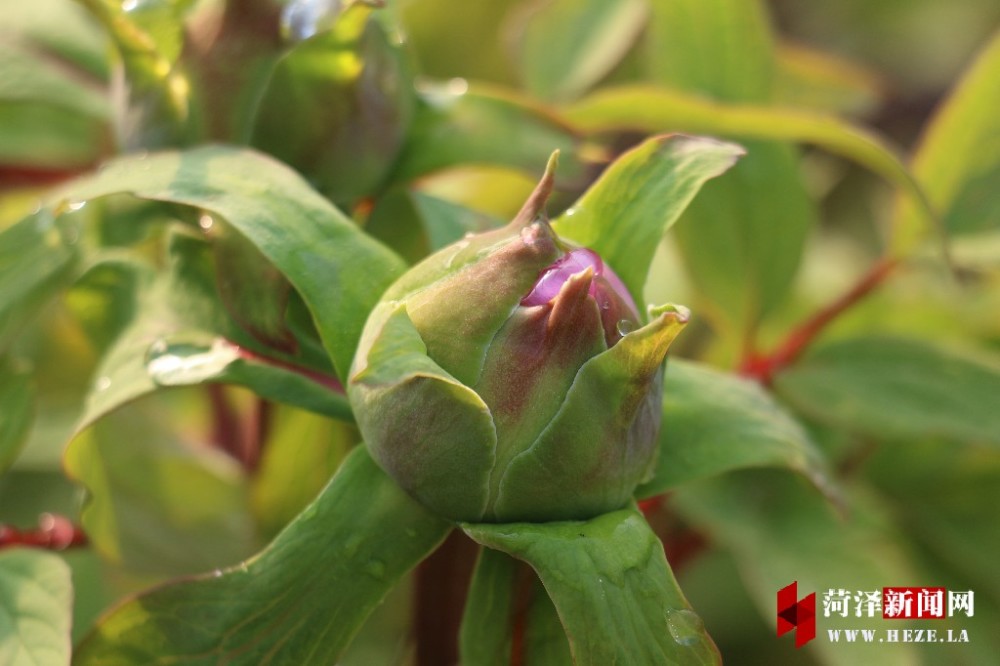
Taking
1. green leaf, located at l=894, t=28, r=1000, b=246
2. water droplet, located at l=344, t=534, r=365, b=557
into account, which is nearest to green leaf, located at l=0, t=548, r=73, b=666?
water droplet, located at l=344, t=534, r=365, b=557

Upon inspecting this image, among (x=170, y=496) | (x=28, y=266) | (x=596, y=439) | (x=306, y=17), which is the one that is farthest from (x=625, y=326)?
(x=170, y=496)


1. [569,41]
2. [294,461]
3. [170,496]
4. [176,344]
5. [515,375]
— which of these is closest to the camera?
[515,375]

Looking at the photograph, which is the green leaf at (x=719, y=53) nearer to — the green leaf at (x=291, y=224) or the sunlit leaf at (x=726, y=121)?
the sunlit leaf at (x=726, y=121)

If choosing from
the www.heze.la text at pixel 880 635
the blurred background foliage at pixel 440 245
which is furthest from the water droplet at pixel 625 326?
the www.heze.la text at pixel 880 635

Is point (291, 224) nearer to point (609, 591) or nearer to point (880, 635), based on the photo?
point (609, 591)

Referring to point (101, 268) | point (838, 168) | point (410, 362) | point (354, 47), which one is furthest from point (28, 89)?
point (838, 168)

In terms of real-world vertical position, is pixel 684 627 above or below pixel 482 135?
below

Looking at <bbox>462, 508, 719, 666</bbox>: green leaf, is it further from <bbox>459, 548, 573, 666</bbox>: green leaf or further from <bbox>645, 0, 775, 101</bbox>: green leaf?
<bbox>645, 0, 775, 101</bbox>: green leaf
